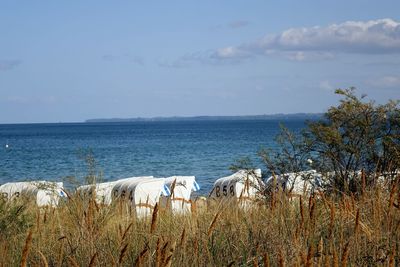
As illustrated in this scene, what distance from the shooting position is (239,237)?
5.60m

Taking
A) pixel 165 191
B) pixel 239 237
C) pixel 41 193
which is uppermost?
pixel 239 237

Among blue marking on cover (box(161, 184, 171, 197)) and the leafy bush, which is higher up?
the leafy bush

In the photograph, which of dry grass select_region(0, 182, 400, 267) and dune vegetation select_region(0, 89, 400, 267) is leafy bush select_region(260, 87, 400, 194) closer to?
dune vegetation select_region(0, 89, 400, 267)

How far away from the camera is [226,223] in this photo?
604 centimetres

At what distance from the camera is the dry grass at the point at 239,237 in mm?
4605

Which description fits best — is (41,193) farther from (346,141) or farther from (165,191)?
(346,141)

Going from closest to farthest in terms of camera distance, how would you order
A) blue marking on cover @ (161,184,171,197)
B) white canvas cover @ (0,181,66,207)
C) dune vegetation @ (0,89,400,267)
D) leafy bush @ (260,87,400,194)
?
dune vegetation @ (0,89,400,267) → white canvas cover @ (0,181,66,207) → leafy bush @ (260,87,400,194) → blue marking on cover @ (161,184,171,197)

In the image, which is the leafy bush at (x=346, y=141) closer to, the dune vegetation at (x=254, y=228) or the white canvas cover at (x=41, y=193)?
the dune vegetation at (x=254, y=228)

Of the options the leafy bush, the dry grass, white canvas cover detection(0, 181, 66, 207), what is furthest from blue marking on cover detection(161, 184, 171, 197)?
the dry grass

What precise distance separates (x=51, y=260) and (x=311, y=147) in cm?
630

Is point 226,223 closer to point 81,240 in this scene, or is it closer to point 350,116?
point 81,240

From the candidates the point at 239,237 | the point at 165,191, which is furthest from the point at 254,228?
the point at 165,191

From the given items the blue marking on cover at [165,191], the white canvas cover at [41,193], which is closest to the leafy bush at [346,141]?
the white canvas cover at [41,193]

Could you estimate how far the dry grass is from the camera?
4.61 meters
